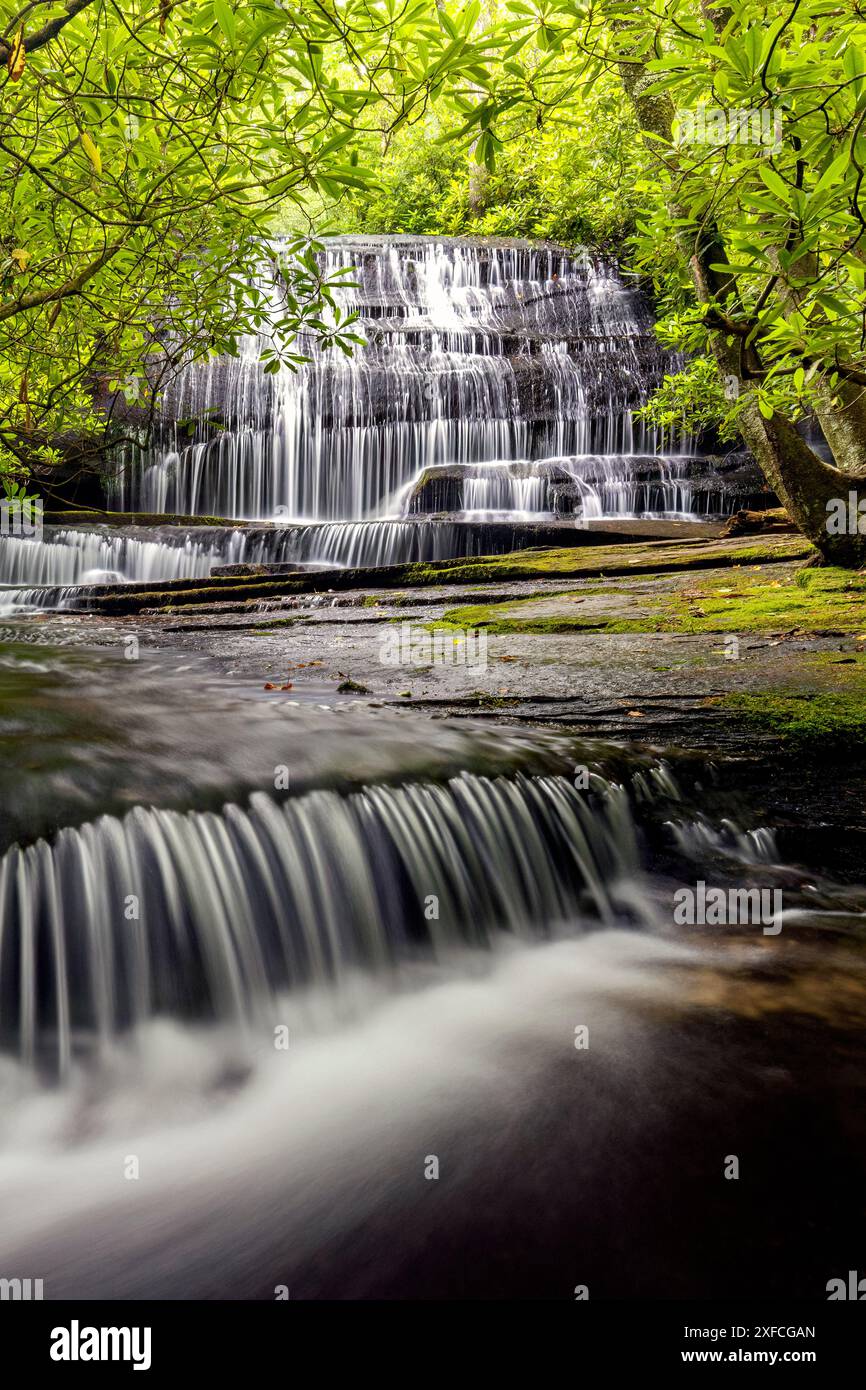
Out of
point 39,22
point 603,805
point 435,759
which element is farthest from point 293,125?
point 603,805

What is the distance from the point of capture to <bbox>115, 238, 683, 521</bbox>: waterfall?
17156 mm

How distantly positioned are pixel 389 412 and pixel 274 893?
16617 millimetres

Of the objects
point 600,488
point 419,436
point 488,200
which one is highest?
point 488,200

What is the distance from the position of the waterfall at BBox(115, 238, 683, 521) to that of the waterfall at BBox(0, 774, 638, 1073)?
545 inches

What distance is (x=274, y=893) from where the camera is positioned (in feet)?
10.3

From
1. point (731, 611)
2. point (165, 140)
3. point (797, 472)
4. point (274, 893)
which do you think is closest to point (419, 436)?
point (797, 472)

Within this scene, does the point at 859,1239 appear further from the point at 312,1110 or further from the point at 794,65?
the point at 794,65

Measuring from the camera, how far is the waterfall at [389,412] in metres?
17.2

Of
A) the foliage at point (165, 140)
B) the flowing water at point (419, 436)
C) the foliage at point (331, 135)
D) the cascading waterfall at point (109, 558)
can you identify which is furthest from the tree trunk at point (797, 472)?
the cascading waterfall at point (109, 558)

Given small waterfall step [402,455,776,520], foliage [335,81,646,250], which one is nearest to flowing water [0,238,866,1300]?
small waterfall step [402,455,776,520]

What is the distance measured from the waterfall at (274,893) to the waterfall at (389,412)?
13833 mm

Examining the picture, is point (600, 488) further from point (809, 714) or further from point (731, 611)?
point (809, 714)
